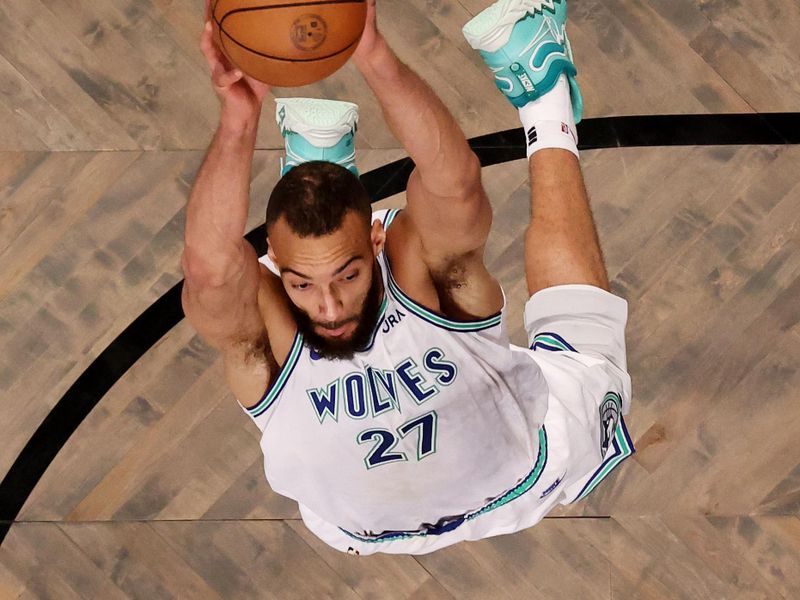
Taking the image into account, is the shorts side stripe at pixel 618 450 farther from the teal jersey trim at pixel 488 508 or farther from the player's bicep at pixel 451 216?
the player's bicep at pixel 451 216

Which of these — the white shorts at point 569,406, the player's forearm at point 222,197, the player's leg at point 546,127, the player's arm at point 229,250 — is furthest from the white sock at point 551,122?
the player's forearm at point 222,197

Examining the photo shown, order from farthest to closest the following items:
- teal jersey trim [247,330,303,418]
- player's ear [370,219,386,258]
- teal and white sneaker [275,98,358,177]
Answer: teal and white sneaker [275,98,358,177]
teal jersey trim [247,330,303,418]
player's ear [370,219,386,258]

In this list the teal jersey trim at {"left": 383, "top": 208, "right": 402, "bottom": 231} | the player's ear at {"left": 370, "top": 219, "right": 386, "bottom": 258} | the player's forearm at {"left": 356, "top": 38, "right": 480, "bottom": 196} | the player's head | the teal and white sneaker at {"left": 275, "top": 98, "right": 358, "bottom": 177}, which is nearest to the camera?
the player's forearm at {"left": 356, "top": 38, "right": 480, "bottom": 196}

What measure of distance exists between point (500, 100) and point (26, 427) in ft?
6.29

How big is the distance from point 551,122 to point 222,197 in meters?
1.09

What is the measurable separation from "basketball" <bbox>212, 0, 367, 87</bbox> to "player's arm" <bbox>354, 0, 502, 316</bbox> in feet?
0.20

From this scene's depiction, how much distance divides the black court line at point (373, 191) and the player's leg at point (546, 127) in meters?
0.48

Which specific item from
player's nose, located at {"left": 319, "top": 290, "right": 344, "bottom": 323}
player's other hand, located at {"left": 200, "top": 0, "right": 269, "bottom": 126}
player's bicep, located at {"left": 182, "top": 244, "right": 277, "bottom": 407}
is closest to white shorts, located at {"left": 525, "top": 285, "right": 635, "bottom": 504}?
player's nose, located at {"left": 319, "top": 290, "right": 344, "bottom": 323}

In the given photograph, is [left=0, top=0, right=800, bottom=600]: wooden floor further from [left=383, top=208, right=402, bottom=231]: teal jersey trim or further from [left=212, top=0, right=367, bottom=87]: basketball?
[left=212, top=0, right=367, bottom=87]: basketball

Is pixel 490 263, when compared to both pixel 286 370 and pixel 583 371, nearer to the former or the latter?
pixel 583 371

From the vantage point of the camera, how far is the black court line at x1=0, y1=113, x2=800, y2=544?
2.96 meters

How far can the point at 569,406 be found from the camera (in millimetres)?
2201

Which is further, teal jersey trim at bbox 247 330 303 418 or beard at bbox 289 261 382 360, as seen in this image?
teal jersey trim at bbox 247 330 303 418

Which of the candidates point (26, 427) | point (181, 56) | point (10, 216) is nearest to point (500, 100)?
point (181, 56)
